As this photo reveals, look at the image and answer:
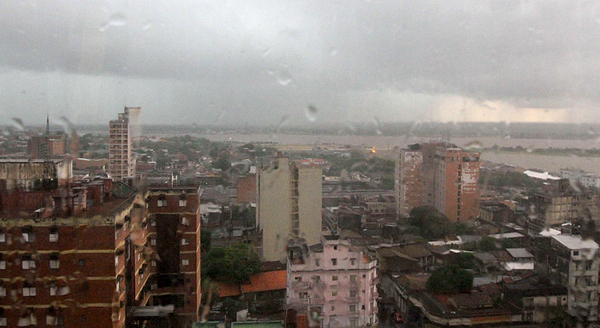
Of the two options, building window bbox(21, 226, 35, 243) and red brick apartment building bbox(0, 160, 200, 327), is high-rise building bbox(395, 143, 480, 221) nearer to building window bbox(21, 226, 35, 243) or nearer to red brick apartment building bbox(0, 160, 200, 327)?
red brick apartment building bbox(0, 160, 200, 327)

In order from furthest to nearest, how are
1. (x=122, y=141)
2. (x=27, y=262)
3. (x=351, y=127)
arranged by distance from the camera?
(x=122, y=141)
(x=351, y=127)
(x=27, y=262)

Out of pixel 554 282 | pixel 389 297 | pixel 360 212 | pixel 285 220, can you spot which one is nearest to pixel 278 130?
pixel 285 220

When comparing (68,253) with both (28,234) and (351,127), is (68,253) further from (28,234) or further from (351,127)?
(351,127)

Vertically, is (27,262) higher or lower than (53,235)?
lower

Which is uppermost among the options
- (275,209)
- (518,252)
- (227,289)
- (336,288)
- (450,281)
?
(275,209)

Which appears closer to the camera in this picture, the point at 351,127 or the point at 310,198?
the point at 310,198

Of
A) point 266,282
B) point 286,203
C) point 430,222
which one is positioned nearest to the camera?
point 266,282

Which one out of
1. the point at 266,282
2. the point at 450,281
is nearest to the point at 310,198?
the point at 266,282

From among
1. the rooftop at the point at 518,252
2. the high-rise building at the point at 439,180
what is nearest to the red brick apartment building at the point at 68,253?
the rooftop at the point at 518,252
